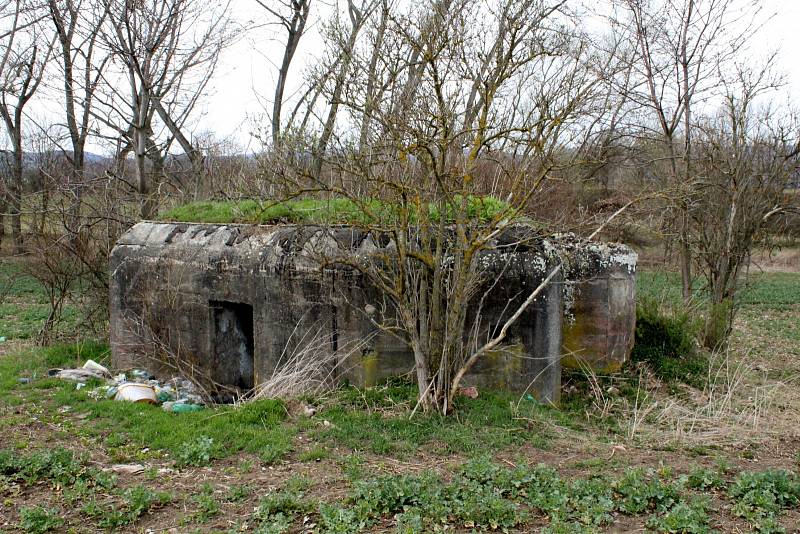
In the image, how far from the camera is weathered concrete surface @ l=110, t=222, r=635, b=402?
689 centimetres

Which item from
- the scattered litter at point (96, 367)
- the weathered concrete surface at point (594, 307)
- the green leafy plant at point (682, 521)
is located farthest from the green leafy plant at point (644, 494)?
the scattered litter at point (96, 367)

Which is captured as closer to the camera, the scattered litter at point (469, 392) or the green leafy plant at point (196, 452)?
the green leafy plant at point (196, 452)

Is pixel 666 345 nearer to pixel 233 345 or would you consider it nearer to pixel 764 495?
pixel 764 495

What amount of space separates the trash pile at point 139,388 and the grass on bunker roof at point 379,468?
0.90 ft

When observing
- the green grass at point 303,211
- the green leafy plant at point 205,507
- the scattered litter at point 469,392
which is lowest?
the green leafy plant at point 205,507

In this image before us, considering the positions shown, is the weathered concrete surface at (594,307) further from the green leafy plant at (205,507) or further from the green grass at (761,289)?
the green grass at (761,289)

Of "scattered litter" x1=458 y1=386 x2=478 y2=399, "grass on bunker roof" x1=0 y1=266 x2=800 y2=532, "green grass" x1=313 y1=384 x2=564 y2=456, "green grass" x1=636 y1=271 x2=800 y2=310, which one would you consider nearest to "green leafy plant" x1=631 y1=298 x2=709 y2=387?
"grass on bunker roof" x1=0 y1=266 x2=800 y2=532

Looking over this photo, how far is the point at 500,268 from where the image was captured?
6879mm

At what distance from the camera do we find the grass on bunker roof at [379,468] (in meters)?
3.88

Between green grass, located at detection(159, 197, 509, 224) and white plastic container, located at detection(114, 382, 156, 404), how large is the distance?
2.18m

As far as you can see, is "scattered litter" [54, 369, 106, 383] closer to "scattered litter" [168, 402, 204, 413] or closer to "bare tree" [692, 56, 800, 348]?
"scattered litter" [168, 402, 204, 413]

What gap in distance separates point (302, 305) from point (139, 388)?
1945 mm

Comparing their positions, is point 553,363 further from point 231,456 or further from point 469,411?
point 231,456

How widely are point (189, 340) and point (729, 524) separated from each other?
641 cm
